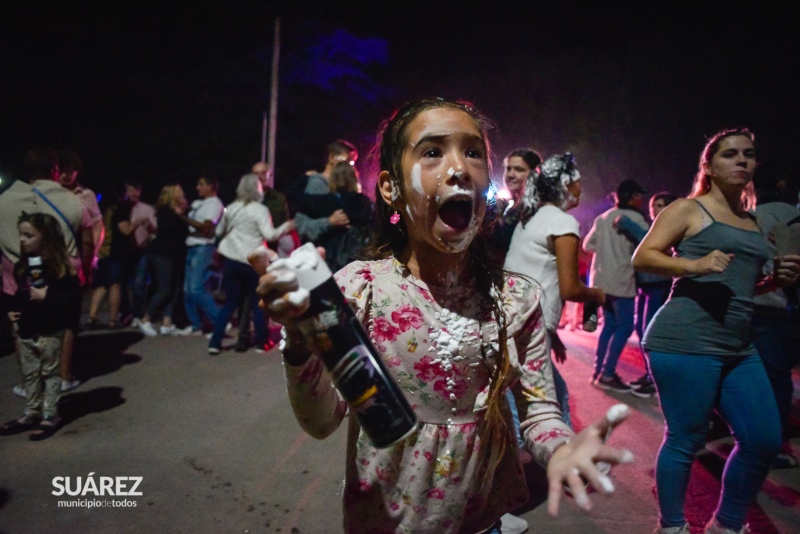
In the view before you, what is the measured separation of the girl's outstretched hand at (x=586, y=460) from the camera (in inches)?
40.3

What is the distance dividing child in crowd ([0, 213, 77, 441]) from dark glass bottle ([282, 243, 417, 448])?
12.5 ft

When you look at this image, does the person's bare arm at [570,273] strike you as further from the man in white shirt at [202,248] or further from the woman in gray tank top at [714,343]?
the man in white shirt at [202,248]

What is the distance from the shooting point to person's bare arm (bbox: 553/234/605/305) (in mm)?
2922

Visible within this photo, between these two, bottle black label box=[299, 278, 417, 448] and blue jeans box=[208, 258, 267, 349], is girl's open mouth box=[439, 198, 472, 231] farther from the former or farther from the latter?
blue jeans box=[208, 258, 267, 349]

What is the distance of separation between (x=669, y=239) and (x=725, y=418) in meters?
0.97

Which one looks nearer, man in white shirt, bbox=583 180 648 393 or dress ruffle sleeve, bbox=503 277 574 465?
dress ruffle sleeve, bbox=503 277 574 465

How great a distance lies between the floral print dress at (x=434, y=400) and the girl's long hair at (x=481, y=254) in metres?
0.03

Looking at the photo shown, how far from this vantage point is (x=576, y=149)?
14.4 meters

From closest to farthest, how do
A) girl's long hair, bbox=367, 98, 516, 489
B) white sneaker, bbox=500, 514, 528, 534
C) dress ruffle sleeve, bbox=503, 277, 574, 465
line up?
dress ruffle sleeve, bbox=503, 277, 574, 465 < girl's long hair, bbox=367, 98, 516, 489 < white sneaker, bbox=500, 514, 528, 534

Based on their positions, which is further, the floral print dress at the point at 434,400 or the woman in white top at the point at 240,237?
the woman in white top at the point at 240,237

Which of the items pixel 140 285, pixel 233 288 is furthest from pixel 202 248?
pixel 140 285

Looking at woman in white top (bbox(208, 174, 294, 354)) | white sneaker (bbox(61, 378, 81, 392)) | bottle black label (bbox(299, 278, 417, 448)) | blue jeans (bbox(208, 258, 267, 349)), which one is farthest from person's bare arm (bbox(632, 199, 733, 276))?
white sneaker (bbox(61, 378, 81, 392))

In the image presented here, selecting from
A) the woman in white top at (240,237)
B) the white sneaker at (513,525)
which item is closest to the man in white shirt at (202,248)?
the woman in white top at (240,237)

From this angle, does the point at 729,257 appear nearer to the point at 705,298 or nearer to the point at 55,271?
the point at 705,298
